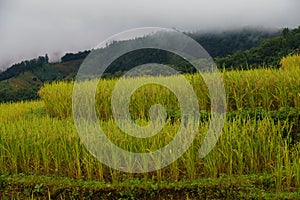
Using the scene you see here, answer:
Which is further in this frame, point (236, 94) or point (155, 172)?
point (236, 94)

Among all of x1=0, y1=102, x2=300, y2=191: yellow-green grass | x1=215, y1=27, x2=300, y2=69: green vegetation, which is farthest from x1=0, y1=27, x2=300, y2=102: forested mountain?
x1=0, y1=102, x2=300, y2=191: yellow-green grass

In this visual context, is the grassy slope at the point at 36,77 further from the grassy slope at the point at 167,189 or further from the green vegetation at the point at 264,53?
the grassy slope at the point at 167,189

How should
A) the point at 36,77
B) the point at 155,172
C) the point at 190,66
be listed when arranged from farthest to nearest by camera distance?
1. the point at 36,77
2. the point at 190,66
3. the point at 155,172

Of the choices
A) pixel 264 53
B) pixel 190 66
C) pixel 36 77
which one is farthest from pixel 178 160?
pixel 36 77

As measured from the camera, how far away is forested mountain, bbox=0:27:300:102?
73.0 feet

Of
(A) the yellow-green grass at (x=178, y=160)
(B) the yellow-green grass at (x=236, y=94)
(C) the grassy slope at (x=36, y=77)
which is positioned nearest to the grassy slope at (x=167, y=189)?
(A) the yellow-green grass at (x=178, y=160)

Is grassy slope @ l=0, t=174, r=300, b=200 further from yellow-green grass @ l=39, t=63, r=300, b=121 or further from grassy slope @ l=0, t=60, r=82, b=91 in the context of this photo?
grassy slope @ l=0, t=60, r=82, b=91

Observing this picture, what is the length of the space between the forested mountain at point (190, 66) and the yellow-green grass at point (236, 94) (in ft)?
2.72

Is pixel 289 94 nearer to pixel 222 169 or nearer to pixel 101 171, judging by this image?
pixel 222 169

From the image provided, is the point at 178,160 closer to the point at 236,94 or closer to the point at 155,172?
the point at 155,172

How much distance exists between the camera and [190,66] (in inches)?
846

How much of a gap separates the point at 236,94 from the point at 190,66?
14.6 metres

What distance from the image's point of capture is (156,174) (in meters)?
4.24

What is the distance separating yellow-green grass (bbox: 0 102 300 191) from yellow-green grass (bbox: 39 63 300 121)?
6.79 feet
